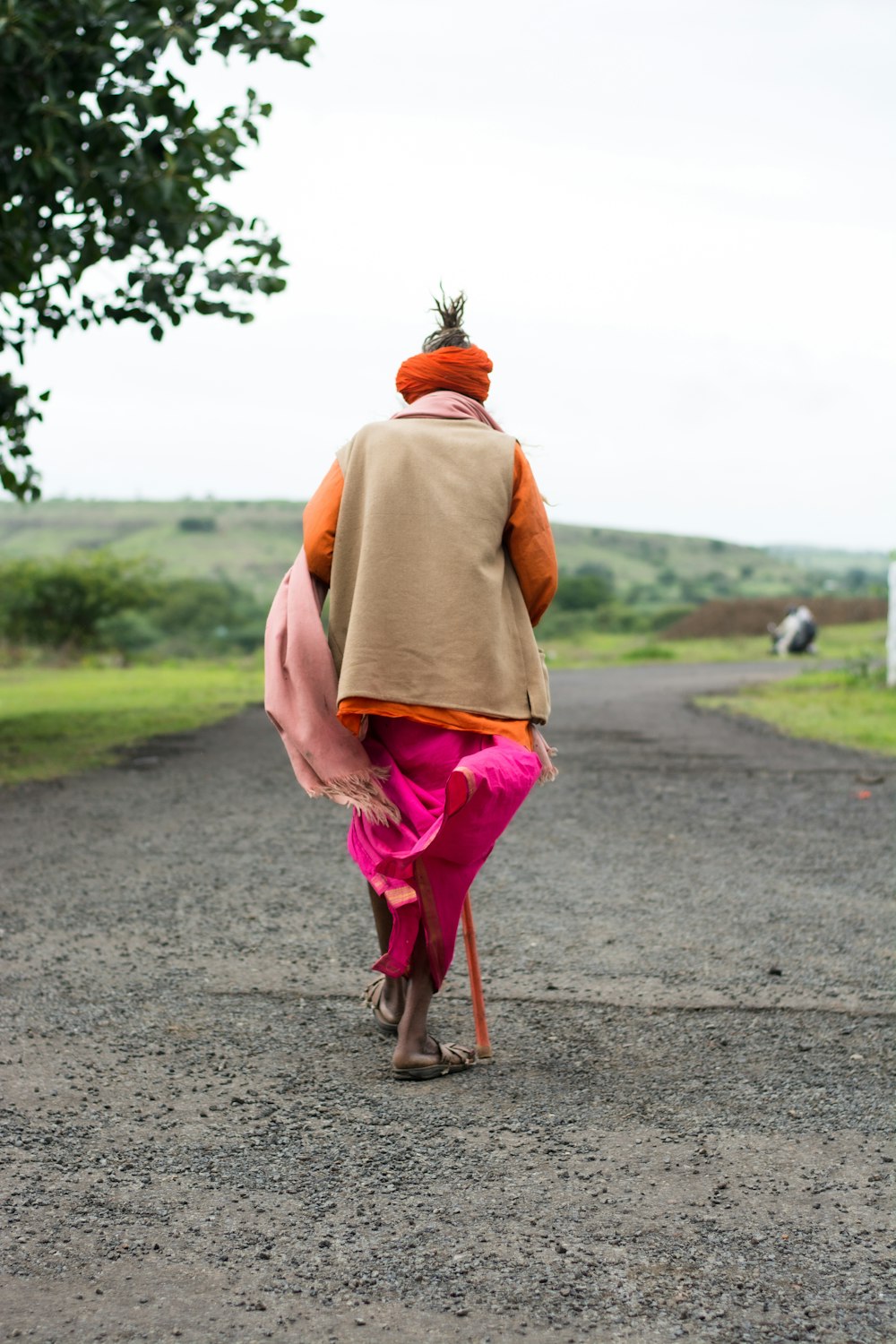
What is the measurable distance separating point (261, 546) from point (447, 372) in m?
73.5

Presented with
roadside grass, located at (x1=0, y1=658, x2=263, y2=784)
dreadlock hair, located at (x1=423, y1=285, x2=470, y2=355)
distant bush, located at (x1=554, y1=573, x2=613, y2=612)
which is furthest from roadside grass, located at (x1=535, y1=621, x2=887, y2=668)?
dreadlock hair, located at (x1=423, y1=285, x2=470, y2=355)

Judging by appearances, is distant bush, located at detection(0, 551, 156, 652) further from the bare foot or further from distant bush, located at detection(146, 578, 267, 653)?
the bare foot

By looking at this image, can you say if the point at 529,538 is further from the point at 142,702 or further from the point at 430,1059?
the point at 142,702

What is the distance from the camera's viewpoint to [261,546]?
252 ft

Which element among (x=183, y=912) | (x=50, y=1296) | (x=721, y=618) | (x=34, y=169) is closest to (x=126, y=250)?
(x=34, y=169)

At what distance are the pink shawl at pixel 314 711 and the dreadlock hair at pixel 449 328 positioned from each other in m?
0.83

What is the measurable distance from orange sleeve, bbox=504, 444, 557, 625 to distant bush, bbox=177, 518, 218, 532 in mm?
76082

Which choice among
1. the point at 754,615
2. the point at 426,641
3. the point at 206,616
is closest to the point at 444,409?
the point at 426,641

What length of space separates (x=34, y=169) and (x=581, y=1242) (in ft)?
29.2

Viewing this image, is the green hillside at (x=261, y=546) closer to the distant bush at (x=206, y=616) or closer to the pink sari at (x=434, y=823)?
the distant bush at (x=206, y=616)

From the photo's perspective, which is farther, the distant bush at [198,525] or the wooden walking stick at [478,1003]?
the distant bush at [198,525]

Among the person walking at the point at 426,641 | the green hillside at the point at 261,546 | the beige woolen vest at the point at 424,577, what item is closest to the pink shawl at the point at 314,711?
the person walking at the point at 426,641

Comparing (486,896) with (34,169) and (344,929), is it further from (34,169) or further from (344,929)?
(34,169)

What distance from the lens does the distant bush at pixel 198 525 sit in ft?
259
